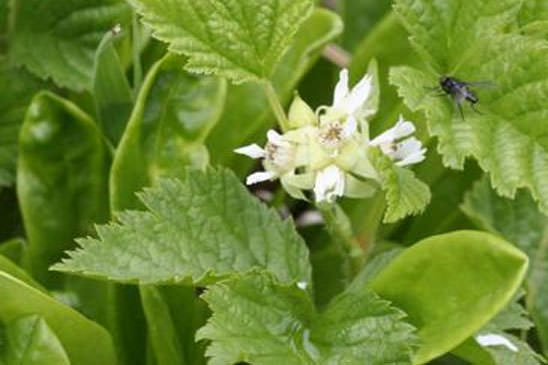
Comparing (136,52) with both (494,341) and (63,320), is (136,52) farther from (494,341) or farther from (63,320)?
(494,341)

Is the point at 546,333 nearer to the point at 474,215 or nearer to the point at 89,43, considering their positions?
the point at 474,215

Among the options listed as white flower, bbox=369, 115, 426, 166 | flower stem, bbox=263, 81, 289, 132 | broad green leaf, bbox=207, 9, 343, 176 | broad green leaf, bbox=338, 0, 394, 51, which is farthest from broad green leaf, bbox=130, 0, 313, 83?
broad green leaf, bbox=338, 0, 394, 51

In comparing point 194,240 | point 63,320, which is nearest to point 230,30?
point 194,240

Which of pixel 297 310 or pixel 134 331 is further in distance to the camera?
pixel 134 331

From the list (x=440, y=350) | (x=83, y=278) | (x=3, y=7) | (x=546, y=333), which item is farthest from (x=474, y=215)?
(x=3, y=7)

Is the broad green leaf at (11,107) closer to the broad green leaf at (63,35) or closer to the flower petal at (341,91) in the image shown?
the broad green leaf at (63,35)

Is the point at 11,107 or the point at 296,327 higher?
the point at 11,107

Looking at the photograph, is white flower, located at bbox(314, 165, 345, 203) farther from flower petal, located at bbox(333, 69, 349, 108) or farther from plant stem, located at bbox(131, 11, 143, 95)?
plant stem, located at bbox(131, 11, 143, 95)
